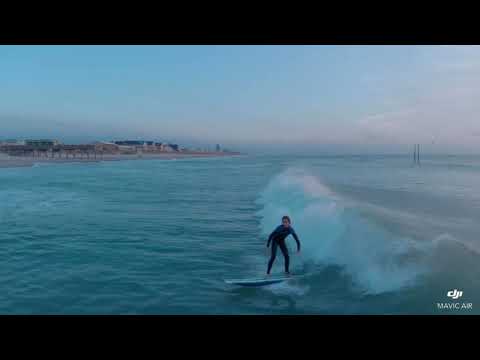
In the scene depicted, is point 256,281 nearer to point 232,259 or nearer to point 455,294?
point 232,259

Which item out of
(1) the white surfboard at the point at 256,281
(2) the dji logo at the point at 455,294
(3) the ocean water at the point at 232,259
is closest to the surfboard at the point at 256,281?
(1) the white surfboard at the point at 256,281

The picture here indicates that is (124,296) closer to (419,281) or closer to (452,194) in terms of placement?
(419,281)

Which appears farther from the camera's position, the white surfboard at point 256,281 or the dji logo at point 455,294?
the white surfboard at point 256,281

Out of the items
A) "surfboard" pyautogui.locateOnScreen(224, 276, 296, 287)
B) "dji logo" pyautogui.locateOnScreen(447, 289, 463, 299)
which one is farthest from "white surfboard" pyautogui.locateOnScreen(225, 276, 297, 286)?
"dji logo" pyautogui.locateOnScreen(447, 289, 463, 299)

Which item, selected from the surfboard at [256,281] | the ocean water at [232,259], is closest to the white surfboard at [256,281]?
the surfboard at [256,281]

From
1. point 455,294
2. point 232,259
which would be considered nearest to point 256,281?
point 232,259

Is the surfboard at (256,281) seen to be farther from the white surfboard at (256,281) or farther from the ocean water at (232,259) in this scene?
the ocean water at (232,259)

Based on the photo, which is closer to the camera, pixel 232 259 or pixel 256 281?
pixel 256 281

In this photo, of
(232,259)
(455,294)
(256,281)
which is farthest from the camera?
(232,259)

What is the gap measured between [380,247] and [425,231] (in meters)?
3.74

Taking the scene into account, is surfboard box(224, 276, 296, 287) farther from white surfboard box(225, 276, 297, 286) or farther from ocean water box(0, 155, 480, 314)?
ocean water box(0, 155, 480, 314)

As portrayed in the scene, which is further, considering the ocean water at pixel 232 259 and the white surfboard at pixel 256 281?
the white surfboard at pixel 256 281

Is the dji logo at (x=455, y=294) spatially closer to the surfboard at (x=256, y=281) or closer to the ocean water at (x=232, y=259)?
the ocean water at (x=232, y=259)

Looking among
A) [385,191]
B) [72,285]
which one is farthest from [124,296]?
[385,191]
